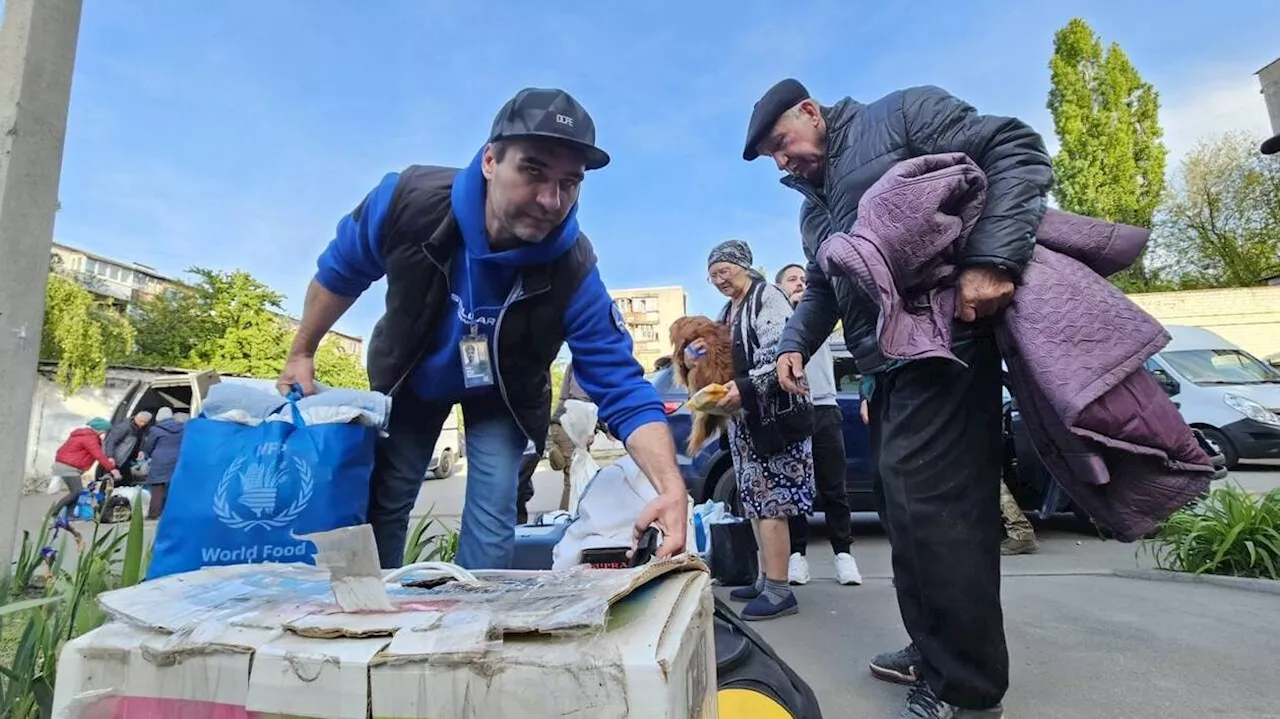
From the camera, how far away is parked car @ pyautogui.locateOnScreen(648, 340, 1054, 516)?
497 cm

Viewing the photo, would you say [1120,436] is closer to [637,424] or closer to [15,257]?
[637,424]

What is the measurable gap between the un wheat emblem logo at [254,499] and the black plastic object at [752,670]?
1.04m

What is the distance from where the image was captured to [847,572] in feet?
12.4

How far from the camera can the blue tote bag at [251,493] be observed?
1538 mm

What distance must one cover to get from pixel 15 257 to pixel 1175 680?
4101 millimetres

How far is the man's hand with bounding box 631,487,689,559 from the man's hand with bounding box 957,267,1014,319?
33.4 inches

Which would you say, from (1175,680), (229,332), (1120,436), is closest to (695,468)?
(1175,680)

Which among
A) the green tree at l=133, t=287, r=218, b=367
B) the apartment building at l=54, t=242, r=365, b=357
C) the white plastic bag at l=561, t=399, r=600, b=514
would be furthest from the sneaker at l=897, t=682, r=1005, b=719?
the apartment building at l=54, t=242, r=365, b=357

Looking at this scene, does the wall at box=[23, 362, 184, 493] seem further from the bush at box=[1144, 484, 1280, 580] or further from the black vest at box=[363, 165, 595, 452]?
the bush at box=[1144, 484, 1280, 580]

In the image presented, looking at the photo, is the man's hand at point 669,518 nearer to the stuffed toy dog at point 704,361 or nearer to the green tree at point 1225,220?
the stuffed toy dog at point 704,361

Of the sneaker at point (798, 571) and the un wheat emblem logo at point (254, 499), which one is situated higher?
the un wheat emblem logo at point (254, 499)

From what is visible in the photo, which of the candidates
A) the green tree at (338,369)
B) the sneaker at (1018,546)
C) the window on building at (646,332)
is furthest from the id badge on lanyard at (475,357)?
the window on building at (646,332)

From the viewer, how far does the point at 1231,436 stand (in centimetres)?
809

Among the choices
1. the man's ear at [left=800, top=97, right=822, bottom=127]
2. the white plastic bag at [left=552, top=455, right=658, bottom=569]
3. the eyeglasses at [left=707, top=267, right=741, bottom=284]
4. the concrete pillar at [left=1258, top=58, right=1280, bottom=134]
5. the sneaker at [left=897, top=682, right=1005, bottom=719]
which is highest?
the concrete pillar at [left=1258, top=58, right=1280, bottom=134]
